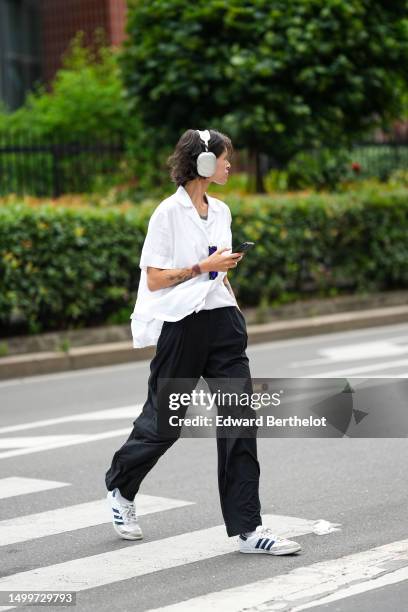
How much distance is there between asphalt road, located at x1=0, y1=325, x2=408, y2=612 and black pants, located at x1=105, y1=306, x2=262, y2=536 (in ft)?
0.79

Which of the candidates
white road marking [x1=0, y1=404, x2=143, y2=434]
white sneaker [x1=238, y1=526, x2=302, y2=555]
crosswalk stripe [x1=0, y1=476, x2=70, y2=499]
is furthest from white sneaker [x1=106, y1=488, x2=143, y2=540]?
white road marking [x1=0, y1=404, x2=143, y2=434]

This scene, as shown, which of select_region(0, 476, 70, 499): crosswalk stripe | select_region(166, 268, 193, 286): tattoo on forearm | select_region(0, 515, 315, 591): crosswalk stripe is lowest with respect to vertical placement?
select_region(0, 476, 70, 499): crosswalk stripe

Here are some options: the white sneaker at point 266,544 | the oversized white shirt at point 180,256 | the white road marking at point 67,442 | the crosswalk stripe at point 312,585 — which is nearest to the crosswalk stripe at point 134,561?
the white sneaker at point 266,544

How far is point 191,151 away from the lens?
18.8ft

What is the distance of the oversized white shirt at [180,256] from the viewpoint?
5.70 m

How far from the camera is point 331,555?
567 centimetres

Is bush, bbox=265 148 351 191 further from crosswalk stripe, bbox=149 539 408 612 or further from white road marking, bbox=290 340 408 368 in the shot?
crosswalk stripe, bbox=149 539 408 612

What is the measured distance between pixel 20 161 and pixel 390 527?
1228cm

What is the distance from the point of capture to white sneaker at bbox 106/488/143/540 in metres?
6.07

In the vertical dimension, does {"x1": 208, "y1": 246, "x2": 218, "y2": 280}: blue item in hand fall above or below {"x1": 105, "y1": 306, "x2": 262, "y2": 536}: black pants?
above

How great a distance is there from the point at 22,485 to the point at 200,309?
2.29 m

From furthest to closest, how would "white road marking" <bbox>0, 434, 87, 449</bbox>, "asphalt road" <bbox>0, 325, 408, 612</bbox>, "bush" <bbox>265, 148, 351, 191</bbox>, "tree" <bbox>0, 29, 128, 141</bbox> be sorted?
"tree" <bbox>0, 29, 128, 141</bbox> < "bush" <bbox>265, 148, 351, 191</bbox> < "white road marking" <bbox>0, 434, 87, 449</bbox> < "asphalt road" <bbox>0, 325, 408, 612</bbox>

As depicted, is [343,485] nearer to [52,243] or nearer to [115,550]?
[115,550]

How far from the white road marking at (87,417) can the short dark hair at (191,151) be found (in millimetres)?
4140
